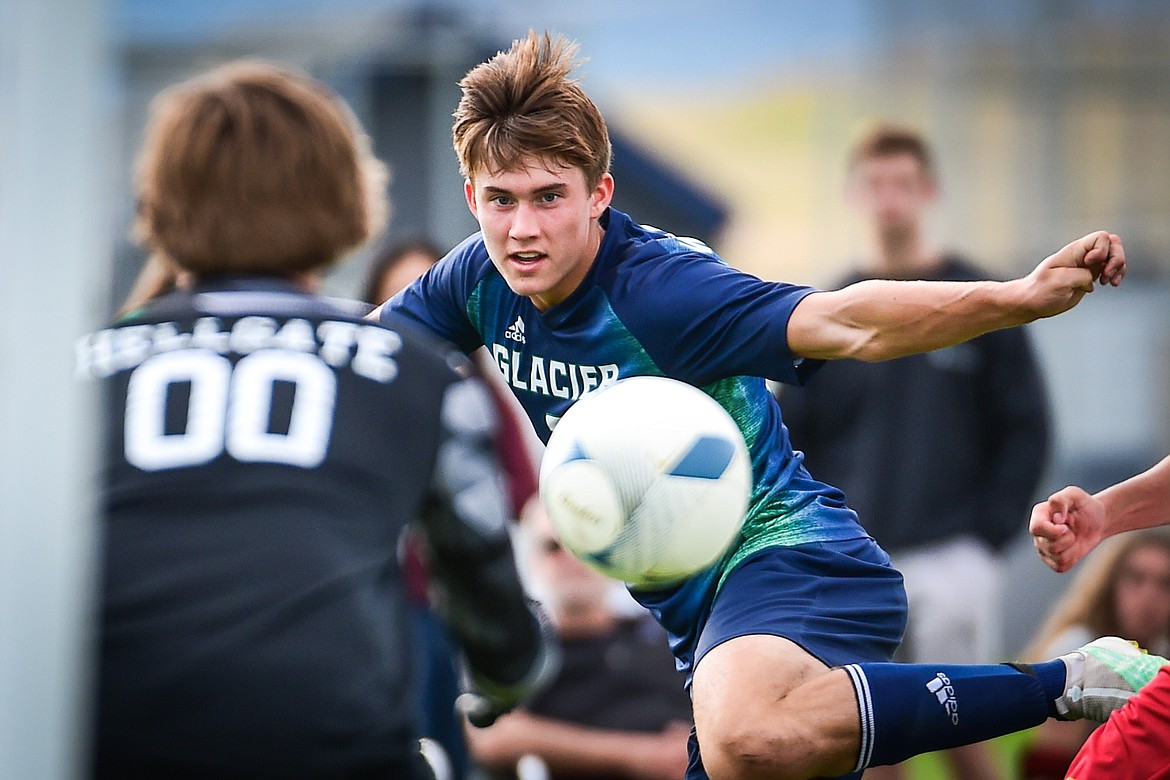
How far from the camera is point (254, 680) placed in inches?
98.6

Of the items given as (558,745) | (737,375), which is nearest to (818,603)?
(737,375)

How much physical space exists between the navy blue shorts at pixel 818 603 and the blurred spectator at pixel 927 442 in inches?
93.6

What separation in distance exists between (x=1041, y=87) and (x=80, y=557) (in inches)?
404

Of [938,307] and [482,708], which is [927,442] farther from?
[482,708]

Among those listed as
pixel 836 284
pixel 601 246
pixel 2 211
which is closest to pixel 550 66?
pixel 601 246

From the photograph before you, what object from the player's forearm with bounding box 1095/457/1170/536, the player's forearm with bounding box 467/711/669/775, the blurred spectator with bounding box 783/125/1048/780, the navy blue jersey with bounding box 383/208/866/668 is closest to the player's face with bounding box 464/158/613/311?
the navy blue jersey with bounding box 383/208/866/668

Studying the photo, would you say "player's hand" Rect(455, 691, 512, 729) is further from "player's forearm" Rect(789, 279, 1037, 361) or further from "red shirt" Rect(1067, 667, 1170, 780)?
"red shirt" Rect(1067, 667, 1170, 780)

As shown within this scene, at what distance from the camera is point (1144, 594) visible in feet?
21.5

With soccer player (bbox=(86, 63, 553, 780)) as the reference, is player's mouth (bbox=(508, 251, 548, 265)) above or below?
above

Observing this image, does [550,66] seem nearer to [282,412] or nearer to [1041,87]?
[282,412]

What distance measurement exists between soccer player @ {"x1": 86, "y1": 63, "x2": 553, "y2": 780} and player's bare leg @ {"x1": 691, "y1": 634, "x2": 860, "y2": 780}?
1.02m

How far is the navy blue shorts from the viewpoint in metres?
3.95

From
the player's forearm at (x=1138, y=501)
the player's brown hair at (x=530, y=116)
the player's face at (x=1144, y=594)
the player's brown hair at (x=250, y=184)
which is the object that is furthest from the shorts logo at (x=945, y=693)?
the player's face at (x=1144, y=594)

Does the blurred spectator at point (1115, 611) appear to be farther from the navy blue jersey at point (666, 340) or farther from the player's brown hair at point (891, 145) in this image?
the navy blue jersey at point (666, 340)
